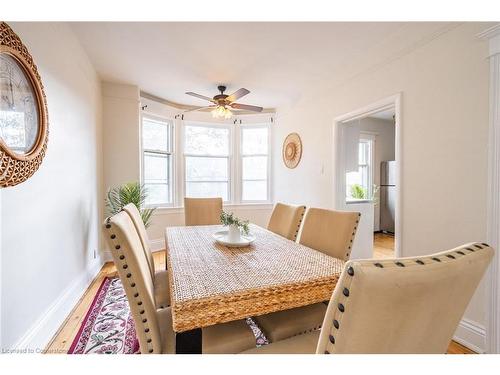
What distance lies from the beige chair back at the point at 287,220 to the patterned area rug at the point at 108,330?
0.77 m

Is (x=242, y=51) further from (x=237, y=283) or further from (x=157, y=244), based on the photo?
(x=157, y=244)

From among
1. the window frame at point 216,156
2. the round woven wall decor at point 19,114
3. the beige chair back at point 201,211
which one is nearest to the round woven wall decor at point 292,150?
the window frame at point 216,156

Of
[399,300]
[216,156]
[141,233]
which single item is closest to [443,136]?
[399,300]

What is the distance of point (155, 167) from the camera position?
409cm

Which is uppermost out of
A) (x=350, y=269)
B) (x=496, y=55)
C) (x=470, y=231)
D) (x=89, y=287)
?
(x=496, y=55)

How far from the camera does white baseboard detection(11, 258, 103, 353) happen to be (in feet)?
4.83

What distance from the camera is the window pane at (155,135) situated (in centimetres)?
394

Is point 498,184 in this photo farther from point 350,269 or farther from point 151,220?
point 151,220

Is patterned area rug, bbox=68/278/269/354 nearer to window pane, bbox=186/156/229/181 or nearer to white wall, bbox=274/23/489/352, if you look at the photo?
white wall, bbox=274/23/489/352

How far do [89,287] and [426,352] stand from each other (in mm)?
3022

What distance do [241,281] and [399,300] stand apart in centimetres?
65

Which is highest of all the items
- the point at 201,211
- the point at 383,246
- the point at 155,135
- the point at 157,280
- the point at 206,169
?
the point at 155,135
